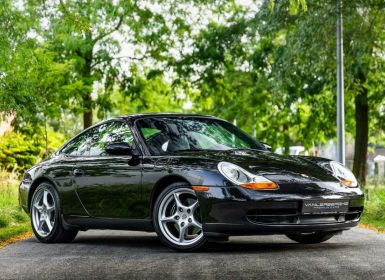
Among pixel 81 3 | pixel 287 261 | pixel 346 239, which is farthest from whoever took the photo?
pixel 81 3

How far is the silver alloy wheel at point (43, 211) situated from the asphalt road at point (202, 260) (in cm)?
21

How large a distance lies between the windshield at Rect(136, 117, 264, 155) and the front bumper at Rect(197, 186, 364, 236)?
1036 millimetres

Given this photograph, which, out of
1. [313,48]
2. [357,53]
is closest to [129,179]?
[313,48]

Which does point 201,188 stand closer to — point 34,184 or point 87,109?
point 34,184

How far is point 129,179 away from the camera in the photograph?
9383 millimetres

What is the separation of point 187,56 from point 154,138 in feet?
68.5

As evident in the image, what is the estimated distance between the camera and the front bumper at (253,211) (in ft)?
27.5

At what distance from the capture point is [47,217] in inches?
420

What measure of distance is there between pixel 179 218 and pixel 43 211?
8.29 feet

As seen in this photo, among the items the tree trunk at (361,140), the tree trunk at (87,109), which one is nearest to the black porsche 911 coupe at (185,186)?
the tree trunk at (87,109)

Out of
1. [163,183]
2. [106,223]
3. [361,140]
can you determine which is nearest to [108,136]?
[106,223]

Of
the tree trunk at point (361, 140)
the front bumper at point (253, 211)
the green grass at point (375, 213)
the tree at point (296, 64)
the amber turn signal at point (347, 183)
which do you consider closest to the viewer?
the front bumper at point (253, 211)

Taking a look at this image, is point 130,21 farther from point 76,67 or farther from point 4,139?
point 4,139

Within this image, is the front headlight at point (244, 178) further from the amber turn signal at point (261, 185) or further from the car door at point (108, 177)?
the car door at point (108, 177)
